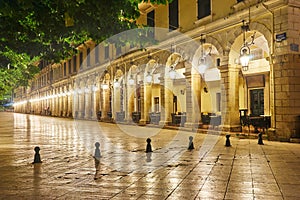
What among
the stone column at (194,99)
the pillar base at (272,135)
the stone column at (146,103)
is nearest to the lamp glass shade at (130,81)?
the stone column at (146,103)

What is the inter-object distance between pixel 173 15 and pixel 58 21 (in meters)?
12.4

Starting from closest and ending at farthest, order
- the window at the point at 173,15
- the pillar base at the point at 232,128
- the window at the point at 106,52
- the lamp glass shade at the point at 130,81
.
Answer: the pillar base at the point at 232,128
the window at the point at 173,15
the lamp glass shade at the point at 130,81
the window at the point at 106,52

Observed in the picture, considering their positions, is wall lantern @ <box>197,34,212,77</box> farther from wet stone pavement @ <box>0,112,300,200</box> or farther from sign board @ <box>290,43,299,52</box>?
wet stone pavement @ <box>0,112,300,200</box>

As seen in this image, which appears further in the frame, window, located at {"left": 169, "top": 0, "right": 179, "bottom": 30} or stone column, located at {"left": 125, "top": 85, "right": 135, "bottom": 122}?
stone column, located at {"left": 125, "top": 85, "right": 135, "bottom": 122}

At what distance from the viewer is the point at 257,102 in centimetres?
1975

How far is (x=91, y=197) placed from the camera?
5.20m

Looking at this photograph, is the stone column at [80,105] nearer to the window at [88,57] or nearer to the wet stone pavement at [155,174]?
the window at [88,57]

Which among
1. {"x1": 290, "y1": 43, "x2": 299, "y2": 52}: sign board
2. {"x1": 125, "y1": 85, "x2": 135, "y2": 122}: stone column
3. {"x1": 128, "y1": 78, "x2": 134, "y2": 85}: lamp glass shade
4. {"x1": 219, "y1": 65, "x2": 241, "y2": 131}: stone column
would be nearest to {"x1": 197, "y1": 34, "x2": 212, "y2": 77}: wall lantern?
{"x1": 219, "y1": 65, "x2": 241, "y2": 131}: stone column

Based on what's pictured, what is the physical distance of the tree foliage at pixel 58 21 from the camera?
6895mm

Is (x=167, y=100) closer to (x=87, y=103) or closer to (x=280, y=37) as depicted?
(x=280, y=37)

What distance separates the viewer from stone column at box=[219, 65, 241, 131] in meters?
15.2

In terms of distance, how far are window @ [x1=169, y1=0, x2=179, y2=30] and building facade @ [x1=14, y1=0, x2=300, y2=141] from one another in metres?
0.06

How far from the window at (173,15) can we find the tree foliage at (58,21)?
9241 millimetres

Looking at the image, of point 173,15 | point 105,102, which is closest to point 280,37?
point 173,15
